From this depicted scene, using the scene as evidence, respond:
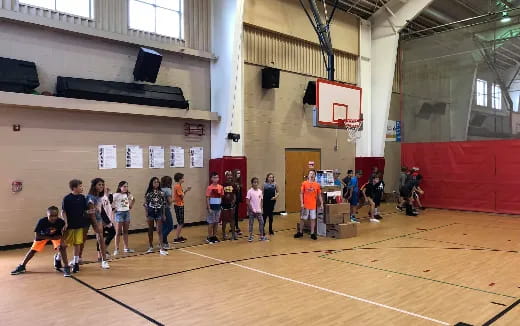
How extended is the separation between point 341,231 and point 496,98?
9.64m

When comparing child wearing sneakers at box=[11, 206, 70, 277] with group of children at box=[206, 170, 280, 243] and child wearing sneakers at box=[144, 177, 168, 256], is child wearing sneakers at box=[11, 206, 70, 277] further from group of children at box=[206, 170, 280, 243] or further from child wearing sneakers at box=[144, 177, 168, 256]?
group of children at box=[206, 170, 280, 243]

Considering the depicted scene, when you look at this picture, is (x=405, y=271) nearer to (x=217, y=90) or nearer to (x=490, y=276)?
(x=490, y=276)

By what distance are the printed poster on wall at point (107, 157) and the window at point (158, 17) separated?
3254 millimetres

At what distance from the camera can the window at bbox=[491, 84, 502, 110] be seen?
49.5ft

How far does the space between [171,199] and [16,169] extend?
3475 mm

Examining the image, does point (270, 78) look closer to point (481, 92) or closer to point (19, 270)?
point (481, 92)

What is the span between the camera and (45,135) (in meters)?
9.27

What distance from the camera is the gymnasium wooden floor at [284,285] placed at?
4.76 metres

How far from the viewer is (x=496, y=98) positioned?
49.8 feet

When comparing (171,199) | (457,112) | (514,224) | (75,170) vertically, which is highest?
(457,112)

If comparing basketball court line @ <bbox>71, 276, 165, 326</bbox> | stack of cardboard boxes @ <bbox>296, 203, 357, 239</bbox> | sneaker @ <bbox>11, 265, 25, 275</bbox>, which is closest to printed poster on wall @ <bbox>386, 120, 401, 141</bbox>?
stack of cardboard boxes @ <bbox>296, 203, 357, 239</bbox>

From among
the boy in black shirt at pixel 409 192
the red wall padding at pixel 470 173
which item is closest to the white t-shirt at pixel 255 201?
the boy in black shirt at pixel 409 192

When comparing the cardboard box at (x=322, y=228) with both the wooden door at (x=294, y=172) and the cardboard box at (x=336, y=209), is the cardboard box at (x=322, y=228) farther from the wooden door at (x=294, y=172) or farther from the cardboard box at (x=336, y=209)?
the wooden door at (x=294, y=172)

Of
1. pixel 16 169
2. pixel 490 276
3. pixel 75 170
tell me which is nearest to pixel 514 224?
pixel 490 276
